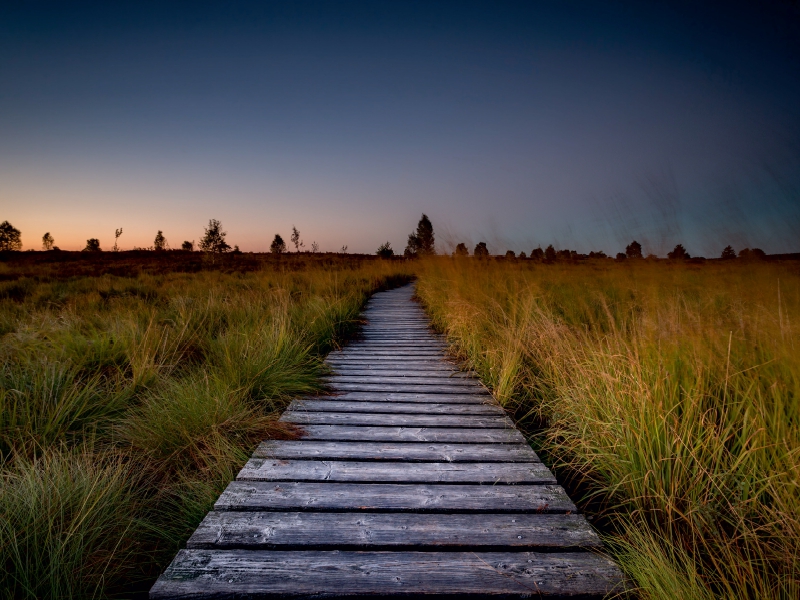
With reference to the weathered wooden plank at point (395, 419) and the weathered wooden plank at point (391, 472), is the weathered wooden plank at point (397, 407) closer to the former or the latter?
the weathered wooden plank at point (395, 419)

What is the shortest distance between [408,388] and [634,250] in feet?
8.09

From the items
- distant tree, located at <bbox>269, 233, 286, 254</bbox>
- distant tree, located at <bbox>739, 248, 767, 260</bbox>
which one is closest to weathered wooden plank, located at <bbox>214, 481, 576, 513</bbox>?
distant tree, located at <bbox>739, 248, 767, 260</bbox>

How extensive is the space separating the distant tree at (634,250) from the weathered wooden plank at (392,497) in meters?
2.42

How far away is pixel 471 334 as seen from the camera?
436cm

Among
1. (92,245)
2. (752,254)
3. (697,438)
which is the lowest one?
(697,438)

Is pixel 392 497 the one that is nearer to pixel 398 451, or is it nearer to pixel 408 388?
pixel 398 451

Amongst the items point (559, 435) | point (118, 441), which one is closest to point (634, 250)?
point (559, 435)

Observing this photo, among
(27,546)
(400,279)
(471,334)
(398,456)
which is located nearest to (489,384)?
(471,334)

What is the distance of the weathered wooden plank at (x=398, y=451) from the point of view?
222 cm

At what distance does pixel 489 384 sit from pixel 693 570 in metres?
2.45

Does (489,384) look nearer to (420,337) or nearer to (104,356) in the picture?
→ (420,337)

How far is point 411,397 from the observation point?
3.29 metres

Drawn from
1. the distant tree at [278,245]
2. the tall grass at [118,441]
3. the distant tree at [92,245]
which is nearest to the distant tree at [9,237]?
the distant tree at [92,245]

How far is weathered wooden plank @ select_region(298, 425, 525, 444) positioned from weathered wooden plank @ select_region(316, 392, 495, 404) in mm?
558
